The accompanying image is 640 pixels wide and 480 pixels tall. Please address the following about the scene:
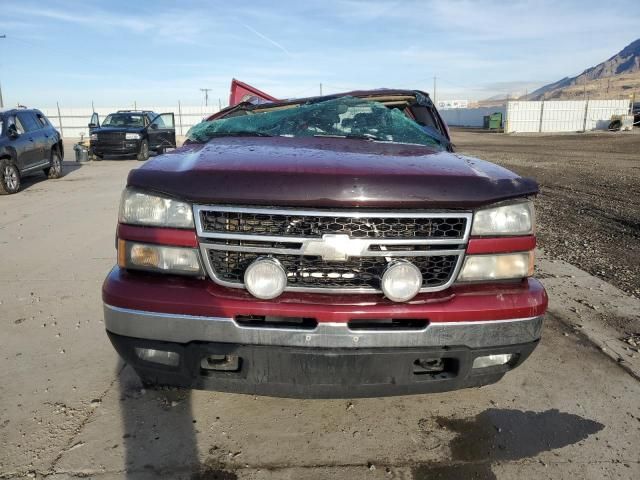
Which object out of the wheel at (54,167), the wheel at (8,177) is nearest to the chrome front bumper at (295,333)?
the wheel at (8,177)

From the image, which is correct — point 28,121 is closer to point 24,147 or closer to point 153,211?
point 24,147

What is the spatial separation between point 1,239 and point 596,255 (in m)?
7.08

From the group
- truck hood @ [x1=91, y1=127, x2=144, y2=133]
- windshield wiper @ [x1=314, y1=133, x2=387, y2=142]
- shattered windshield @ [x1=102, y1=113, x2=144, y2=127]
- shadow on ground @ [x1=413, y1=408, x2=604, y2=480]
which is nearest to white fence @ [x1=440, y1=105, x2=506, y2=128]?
shattered windshield @ [x1=102, y1=113, x2=144, y2=127]

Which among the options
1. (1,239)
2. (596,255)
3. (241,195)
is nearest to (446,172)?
(241,195)

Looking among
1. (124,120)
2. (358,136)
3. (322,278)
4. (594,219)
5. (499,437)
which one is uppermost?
(124,120)

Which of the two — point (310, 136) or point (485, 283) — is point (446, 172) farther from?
point (310, 136)

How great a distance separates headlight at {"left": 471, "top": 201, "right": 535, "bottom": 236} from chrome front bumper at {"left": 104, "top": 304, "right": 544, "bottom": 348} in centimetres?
39

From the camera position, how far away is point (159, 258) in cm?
200

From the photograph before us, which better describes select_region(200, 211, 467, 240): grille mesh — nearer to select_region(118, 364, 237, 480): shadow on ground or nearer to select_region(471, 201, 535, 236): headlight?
select_region(471, 201, 535, 236): headlight

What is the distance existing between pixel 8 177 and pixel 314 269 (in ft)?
32.5

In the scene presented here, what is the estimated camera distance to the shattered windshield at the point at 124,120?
56.0 feet

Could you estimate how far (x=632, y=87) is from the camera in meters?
104

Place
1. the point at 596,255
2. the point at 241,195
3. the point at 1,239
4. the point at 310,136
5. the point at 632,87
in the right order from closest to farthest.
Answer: the point at 241,195 < the point at 310,136 < the point at 596,255 < the point at 1,239 < the point at 632,87

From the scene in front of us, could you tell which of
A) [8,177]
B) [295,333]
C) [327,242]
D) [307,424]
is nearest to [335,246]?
[327,242]
